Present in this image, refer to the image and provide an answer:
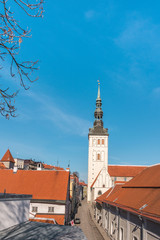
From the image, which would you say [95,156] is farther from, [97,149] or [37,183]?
[37,183]

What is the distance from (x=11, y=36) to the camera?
4.04 meters

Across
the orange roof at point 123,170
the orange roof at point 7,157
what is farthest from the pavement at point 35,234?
the orange roof at point 7,157

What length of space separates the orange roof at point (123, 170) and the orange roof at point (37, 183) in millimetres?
41494

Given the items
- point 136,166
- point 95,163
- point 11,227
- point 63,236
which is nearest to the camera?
point 63,236

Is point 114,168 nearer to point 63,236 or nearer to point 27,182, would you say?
point 27,182

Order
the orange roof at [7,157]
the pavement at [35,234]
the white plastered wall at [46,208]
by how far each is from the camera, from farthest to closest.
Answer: the orange roof at [7,157]
the white plastered wall at [46,208]
the pavement at [35,234]

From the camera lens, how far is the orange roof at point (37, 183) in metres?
27.2

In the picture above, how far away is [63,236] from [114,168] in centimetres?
6309

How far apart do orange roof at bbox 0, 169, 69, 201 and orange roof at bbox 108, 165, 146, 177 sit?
41.5 metres

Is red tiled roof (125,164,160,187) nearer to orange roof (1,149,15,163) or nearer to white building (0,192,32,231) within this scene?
white building (0,192,32,231)

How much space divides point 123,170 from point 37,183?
4668 cm

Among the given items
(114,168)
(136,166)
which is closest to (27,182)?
(114,168)

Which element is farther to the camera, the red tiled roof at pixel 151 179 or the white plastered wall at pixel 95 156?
the white plastered wall at pixel 95 156

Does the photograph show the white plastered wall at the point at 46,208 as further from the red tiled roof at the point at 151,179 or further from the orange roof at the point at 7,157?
the orange roof at the point at 7,157
